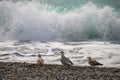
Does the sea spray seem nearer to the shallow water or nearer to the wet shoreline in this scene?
the shallow water

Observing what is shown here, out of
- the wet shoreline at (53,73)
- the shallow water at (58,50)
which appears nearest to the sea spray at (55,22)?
the shallow water at (58,50)

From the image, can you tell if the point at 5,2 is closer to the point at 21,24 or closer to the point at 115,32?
the point at 21,24

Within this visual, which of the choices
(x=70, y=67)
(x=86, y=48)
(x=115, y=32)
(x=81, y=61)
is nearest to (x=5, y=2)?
(x=115, y=32)

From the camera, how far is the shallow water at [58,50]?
1377 cm

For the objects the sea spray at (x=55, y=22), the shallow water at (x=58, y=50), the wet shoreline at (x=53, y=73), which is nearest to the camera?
the wet shoreline at (x=53, y=73)

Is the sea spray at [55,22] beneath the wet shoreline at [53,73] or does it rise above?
above

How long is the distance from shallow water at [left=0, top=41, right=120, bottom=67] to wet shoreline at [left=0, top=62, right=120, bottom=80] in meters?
2.05

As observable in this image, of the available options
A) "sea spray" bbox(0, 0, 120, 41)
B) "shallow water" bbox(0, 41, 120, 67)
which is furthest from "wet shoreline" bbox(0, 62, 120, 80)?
"sea spray" bbox(0, 0, 120, 41)

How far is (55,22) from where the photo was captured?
2236 cm

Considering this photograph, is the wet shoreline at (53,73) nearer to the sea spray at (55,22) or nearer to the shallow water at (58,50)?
the shallow water at (58,50)

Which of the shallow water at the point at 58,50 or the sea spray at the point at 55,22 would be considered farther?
the sea spray at the point at 55,22

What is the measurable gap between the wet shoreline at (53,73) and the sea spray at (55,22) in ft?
28.5

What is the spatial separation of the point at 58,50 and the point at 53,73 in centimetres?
565

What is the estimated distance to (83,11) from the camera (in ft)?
76.3
